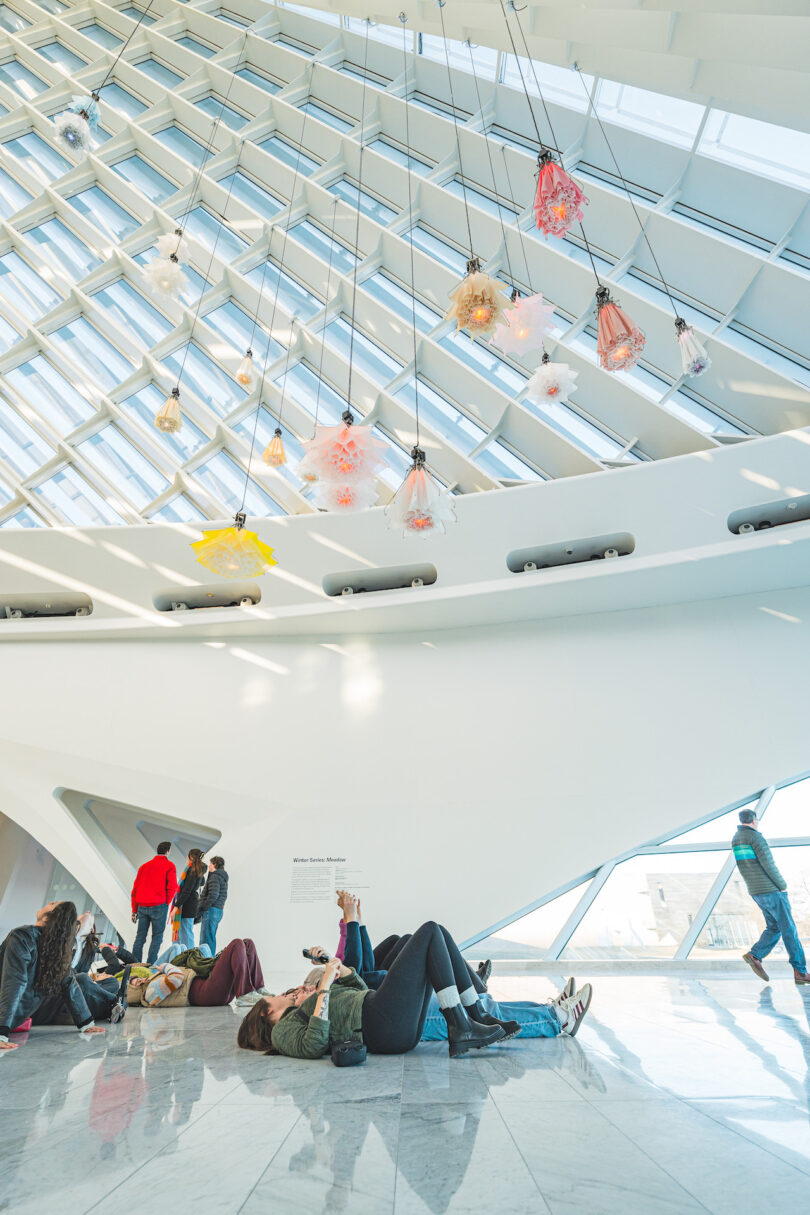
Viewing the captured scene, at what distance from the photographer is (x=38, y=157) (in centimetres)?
1427

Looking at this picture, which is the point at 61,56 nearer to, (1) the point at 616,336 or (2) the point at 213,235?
(2) the point at 213,235

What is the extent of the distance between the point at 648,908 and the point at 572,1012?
221 inches

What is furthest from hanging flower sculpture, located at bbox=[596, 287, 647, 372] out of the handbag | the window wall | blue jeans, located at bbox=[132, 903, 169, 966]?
blue jeans, located at bbox=[132, 903, 169, 966]

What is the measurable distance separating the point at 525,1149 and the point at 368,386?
34.5 ft

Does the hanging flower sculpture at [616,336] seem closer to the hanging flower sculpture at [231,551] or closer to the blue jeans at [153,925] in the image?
the hanging flower sculpture at [231,551]

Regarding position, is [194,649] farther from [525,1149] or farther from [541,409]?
[525,1149]

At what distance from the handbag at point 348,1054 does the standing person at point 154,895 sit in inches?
189

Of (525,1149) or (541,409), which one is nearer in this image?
(525,1149)

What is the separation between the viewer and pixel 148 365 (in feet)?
38.8

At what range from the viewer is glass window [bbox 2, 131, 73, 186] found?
549 inches

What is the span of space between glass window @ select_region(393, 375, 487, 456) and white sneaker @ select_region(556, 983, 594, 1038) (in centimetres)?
798

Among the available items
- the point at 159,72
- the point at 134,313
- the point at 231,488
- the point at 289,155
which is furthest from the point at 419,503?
the point at 159,72

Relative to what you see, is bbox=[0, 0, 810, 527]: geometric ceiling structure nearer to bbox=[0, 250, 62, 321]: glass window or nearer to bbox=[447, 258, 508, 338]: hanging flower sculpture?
bbox=[0, 250, 62, 321]: glass window

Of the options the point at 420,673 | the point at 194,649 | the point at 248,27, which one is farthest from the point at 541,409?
the point at 248,27
